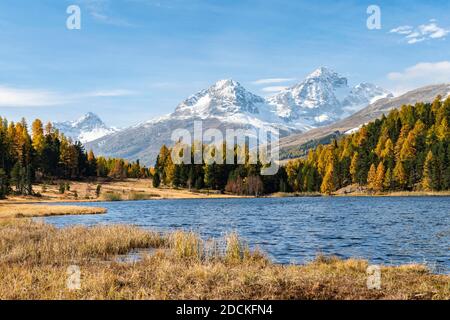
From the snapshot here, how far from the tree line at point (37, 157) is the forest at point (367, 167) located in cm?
2838

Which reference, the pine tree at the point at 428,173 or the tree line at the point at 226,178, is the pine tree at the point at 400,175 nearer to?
the pine tree at the point at 428,173

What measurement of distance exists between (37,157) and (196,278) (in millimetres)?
139350

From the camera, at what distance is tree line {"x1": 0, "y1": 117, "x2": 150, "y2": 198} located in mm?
129663

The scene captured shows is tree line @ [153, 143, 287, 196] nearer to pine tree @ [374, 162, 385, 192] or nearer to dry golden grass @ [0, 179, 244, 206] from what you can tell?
dry golden grass @ [0, 179, 244, 206]

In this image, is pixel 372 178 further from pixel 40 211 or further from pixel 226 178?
pixel 40 211

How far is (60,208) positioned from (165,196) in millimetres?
60315

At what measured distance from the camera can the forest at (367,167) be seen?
145m

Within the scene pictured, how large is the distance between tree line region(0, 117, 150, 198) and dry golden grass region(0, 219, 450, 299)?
98.9 m

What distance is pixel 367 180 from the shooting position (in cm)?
15212

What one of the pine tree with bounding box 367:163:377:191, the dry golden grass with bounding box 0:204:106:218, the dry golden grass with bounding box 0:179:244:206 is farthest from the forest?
the dry golden grass with bounding box 0:204:106:218

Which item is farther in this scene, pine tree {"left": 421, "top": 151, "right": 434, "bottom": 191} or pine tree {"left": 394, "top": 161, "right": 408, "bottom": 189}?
pine tree {"left": 394, "top": 161, "right": 408, "bottom": 189}

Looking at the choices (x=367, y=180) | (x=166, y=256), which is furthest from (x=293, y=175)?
(x=166, y=256)

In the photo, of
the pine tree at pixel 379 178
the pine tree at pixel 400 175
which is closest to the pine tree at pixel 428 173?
the pine tree at pixel 400 175
